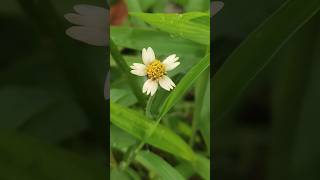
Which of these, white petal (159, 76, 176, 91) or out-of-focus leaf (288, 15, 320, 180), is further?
out-of-focus leaf (288, 15, 320, 180)

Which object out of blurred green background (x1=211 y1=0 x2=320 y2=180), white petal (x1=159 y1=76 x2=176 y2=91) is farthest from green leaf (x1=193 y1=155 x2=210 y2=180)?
white petal (x1=159 y1=76 x2=176 y2=91)

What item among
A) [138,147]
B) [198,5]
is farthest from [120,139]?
[198,5]

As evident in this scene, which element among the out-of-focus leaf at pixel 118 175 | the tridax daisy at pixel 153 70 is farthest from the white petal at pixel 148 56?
the out-of-focus leaf at pixel 118 175

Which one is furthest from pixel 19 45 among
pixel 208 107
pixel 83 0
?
pixel 208 107

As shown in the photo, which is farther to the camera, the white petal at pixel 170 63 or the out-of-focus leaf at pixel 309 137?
the out-of-focus leaf at pixel 309 137

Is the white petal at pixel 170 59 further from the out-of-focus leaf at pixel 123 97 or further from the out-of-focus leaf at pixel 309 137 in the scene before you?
the out-of-focus leaf at pixel 309 137

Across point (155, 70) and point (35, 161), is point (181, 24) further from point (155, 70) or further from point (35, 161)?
point (35, 161)

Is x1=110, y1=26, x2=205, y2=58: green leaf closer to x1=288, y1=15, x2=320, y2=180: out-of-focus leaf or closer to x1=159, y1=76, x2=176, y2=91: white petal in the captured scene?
x1=159, y1=76, x2=176, y2=91: white petal
